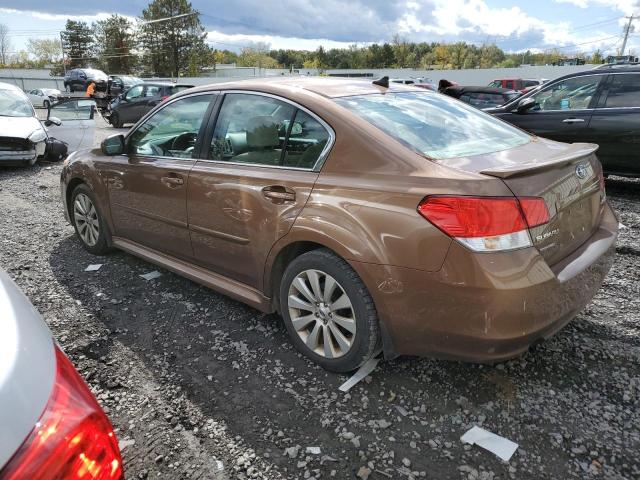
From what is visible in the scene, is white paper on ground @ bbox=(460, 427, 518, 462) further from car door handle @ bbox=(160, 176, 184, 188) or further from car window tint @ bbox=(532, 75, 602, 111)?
car window tint @ bbox=(532, 75, 602, 111)

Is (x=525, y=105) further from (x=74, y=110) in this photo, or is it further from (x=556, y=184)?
(x=74, y=110)

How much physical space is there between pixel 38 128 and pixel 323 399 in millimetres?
9524

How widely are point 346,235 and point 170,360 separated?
4.56 feet

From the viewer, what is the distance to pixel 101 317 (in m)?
3.50

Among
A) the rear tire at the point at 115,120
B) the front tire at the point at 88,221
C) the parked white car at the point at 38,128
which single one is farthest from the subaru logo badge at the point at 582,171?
the rear tire at the point at 115,120

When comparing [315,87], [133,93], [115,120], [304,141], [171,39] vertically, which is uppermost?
[171,39]

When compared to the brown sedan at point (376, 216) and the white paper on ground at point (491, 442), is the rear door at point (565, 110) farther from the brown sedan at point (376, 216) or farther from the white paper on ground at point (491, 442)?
the white paper on ground at point (491, 442)

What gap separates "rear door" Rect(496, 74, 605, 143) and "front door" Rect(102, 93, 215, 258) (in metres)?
5.44

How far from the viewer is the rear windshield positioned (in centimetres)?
263

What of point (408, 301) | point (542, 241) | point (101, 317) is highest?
point (542, 241)

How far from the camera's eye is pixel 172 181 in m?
3.47

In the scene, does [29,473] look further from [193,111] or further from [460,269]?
[193,111]

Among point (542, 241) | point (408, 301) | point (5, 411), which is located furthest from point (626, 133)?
point (5, 411)

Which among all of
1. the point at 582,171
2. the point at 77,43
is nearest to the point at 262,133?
the point at 582,171
